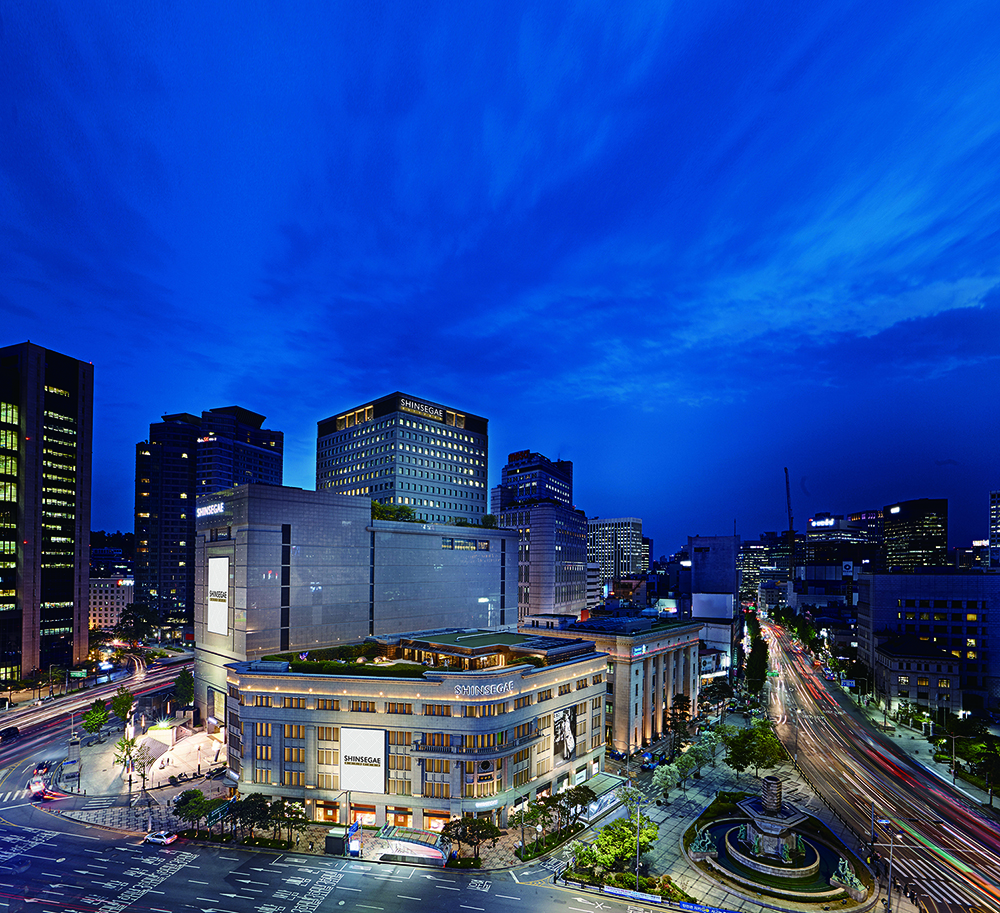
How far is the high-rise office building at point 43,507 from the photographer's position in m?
150

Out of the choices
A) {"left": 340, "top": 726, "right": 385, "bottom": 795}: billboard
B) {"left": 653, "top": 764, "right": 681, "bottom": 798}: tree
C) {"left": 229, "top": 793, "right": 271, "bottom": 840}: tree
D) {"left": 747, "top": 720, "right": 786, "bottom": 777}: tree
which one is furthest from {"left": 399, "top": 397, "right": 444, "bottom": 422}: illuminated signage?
{"left": 747, "top": 720, "right": 786, "bottom": 777}: tree

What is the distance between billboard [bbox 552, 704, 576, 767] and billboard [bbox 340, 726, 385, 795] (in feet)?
83.6

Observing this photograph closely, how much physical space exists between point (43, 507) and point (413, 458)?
340 ft

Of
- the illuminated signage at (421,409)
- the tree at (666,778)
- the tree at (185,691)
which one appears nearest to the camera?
the tree at (666,778)

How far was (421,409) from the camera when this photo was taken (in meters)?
177

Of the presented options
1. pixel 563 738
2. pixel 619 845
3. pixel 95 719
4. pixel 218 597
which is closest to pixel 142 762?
pixel 95 719

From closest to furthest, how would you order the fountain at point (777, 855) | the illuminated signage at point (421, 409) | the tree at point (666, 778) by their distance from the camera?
Result: the fountain at point (777, 855), the tree at point (666, 778), the illuminated signage at point (421, 409)

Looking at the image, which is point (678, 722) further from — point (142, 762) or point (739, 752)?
point (142, 762)

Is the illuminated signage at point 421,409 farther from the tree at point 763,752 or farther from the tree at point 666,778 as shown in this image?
the tree at point 763,752

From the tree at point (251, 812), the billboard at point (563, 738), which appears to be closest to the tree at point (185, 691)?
the tree at point (251, 812)

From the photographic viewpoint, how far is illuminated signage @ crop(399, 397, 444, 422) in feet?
565

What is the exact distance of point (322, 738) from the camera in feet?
247

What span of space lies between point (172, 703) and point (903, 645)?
558 feet

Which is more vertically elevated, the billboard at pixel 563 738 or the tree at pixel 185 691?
the billboard at pixel 563 738
